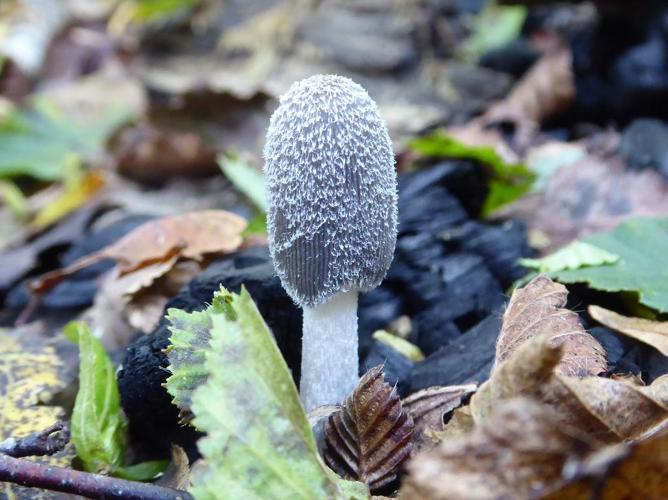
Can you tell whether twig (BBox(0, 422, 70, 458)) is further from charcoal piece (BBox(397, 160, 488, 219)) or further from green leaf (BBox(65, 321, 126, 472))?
charcoal piece (BBox(397, 160, 488, 219))

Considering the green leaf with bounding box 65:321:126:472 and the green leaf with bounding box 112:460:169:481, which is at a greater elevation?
the green leaf with bounding box 65:321:126:472

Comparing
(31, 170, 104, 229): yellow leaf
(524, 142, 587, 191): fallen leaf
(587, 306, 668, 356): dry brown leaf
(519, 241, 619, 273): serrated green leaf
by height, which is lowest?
(31, 170, 104, 229): yellow leaf

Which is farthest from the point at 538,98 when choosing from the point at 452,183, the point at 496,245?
the point at 496,245

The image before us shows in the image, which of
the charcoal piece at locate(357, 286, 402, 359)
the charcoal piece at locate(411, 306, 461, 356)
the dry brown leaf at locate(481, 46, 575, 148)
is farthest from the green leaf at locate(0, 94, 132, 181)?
the charcoal piece at locate(411, 306, 461, 356)

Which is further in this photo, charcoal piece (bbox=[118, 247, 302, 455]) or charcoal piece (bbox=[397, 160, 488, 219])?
charcoal piece (bbox=[397, 160, 488, 219])

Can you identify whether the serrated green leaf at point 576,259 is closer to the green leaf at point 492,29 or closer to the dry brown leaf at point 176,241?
the dry brown leaf at point 176,241

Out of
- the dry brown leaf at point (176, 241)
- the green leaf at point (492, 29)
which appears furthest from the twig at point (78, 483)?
the green leaf at point (492, 29)

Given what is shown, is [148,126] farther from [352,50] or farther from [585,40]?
[585,40]
